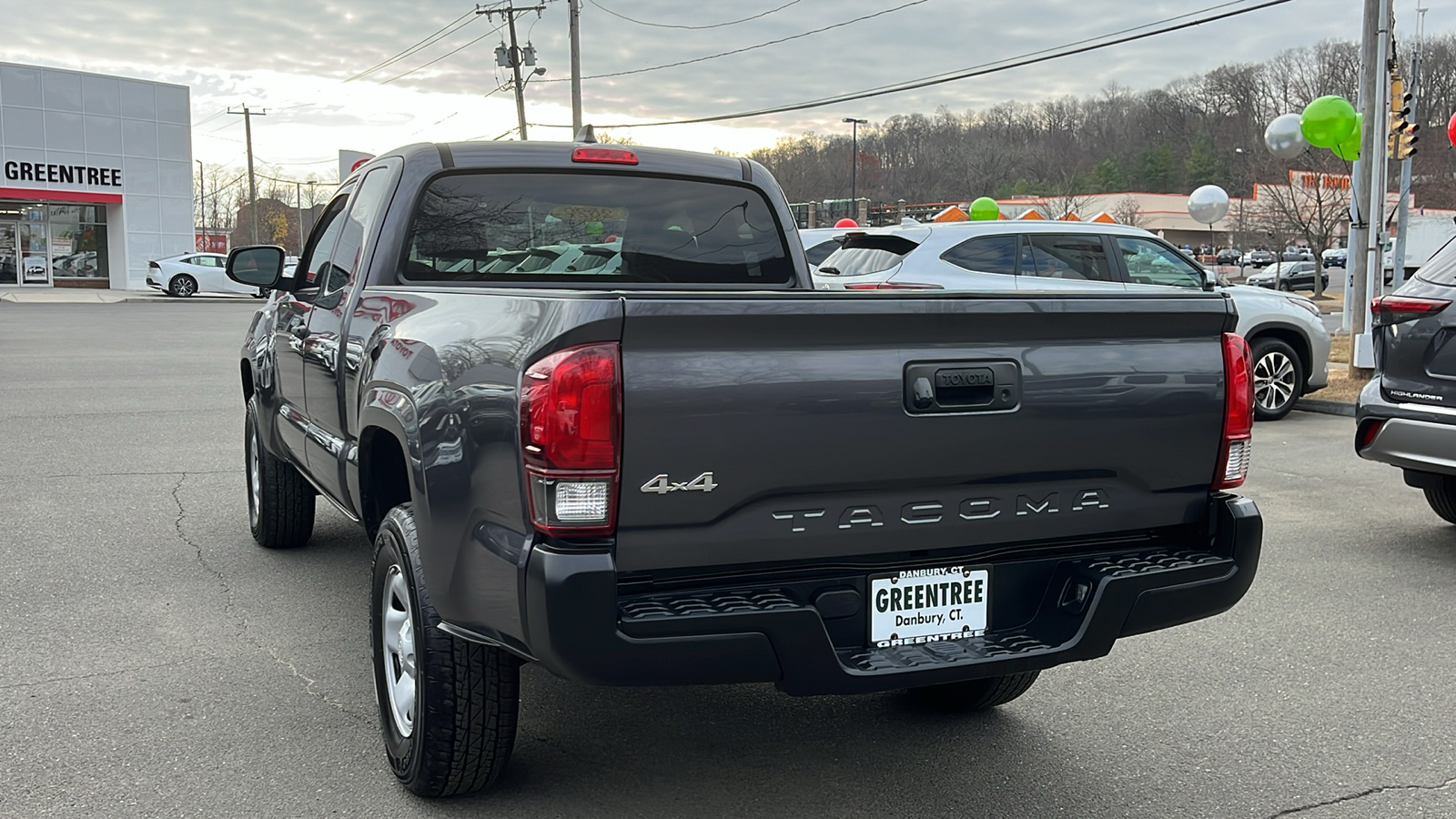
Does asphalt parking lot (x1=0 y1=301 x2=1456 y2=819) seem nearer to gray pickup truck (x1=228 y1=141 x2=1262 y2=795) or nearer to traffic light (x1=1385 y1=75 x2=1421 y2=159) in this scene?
gray pickup truck (x1=228 y1=141 x2=1262 y2=795)

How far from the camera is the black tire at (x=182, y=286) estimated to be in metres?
38.0

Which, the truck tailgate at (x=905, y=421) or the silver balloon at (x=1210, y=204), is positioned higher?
the silver balloon at (x=1210, y=204)

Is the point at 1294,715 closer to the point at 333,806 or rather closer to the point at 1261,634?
the point at 1261,634

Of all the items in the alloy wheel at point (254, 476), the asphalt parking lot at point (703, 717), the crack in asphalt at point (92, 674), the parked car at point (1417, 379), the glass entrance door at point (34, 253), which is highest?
the glass entrance door at point (34, 253)

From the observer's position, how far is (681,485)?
8.82ft

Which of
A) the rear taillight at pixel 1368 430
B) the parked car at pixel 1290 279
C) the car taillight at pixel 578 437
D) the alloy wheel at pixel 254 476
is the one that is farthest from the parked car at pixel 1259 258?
the car taillight at pixel 578 437

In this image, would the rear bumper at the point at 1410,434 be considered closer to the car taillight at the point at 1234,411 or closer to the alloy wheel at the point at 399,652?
the car taillight at the point at 1234,411

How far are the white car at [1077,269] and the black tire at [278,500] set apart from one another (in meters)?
5.36

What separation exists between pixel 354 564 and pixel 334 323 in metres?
1.83

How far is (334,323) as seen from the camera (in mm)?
4426

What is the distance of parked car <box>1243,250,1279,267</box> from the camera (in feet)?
249

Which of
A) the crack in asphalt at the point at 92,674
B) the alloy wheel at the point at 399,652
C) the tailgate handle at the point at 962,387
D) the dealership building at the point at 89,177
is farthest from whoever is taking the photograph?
the dealership building at the point at 89,177

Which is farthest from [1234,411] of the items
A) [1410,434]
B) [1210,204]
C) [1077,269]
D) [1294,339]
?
[1210,204]

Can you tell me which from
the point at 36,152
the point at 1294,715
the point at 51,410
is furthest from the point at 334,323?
the point at 36,152
